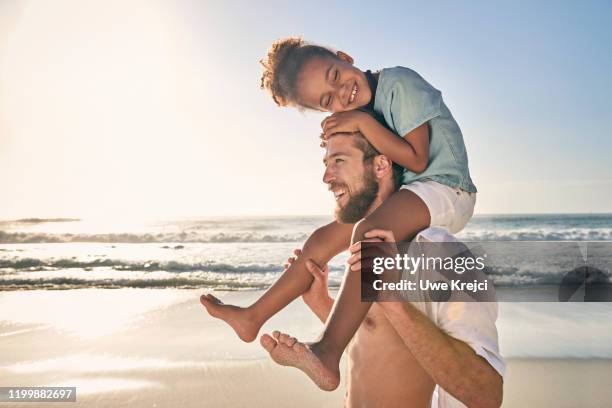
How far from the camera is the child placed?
217 centimetres

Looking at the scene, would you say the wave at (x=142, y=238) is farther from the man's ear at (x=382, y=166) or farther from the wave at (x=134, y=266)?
the man's ear at (x=382, y=166)

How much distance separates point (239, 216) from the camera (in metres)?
18.9

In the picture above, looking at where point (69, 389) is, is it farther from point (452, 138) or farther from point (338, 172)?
point (452, 138)

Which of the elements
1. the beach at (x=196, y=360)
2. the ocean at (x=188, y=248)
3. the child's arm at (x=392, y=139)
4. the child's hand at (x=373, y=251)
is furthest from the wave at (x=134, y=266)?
the child's hand at (x=373, y=251)

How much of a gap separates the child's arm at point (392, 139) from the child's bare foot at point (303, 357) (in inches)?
33.1

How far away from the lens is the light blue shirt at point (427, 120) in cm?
234

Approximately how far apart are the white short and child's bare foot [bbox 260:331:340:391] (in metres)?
0.69

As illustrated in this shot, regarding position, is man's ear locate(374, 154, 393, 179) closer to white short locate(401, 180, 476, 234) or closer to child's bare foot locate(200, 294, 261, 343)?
white short locate(401, 180, 476, 234)

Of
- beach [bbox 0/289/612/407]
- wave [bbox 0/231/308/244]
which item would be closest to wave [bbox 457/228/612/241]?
wave [bbox 0/231/308/244]

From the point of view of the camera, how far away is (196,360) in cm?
480

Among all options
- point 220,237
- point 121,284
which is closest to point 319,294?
point 121,284

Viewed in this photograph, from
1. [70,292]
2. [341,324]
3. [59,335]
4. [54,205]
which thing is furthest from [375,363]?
[54,205]

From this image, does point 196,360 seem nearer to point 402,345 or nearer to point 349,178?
point 349,178

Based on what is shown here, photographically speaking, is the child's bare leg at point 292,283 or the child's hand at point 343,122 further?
the child's bare leg at point 292,283
